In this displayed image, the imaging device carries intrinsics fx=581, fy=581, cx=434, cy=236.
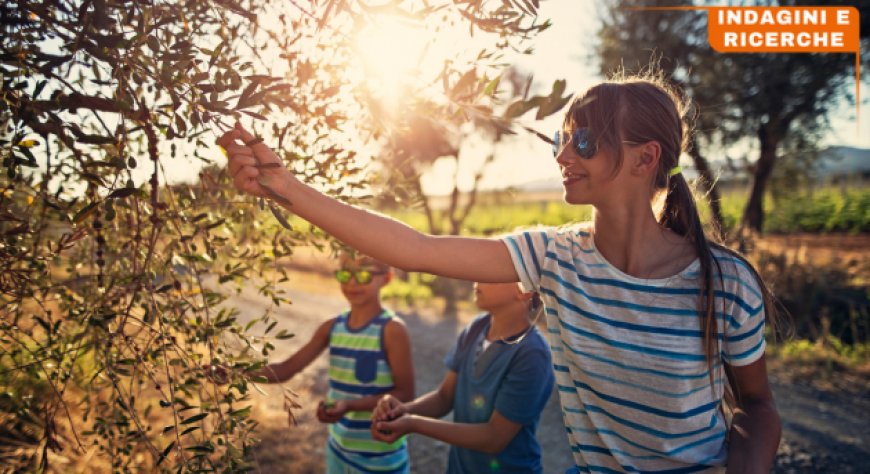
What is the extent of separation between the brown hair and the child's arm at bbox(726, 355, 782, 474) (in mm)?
75

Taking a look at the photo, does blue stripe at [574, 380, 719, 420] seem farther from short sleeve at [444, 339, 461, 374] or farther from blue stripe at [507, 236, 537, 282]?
short sleeve at [444, 339, 461, 374]

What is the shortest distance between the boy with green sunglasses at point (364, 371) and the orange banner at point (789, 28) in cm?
1058

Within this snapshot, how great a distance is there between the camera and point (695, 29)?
499 inches

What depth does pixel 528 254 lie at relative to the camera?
2.07 m

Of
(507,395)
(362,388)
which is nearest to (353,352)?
(362,388)

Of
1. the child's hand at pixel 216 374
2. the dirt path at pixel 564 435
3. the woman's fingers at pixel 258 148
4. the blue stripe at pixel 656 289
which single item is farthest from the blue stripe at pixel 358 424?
the woman's fingers at pixel 258 148

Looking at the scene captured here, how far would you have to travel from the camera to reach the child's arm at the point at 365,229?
5.42 ft

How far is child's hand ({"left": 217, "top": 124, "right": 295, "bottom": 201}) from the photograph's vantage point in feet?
5.35

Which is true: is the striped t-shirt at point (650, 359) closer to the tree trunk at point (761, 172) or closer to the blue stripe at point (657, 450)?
the blue stripe at point (657, 450)

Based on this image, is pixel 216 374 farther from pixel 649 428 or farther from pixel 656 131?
pixel 656 131

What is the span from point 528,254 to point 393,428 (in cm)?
Answer: 105

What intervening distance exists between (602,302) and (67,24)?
1.86 m

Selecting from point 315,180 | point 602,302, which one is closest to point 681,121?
point 602,302

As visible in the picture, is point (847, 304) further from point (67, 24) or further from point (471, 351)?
point (67, 24)
